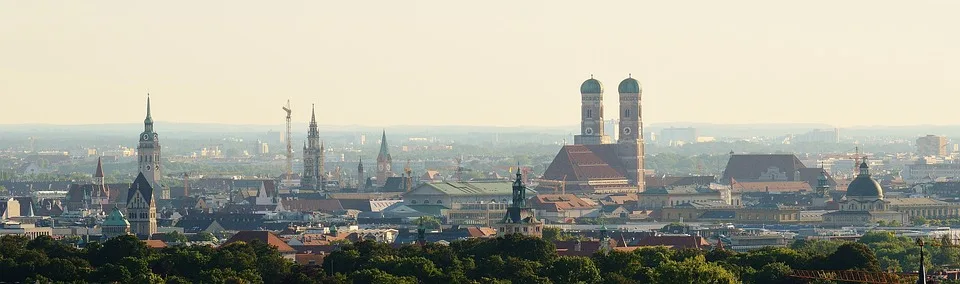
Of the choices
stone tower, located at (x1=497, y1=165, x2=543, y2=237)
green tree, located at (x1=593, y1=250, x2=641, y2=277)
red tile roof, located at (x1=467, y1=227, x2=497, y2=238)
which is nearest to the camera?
green tree, located at (x1=593, y1=250, x2=641, y2=277)

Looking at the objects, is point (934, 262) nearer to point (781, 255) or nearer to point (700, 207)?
point (781, 255)

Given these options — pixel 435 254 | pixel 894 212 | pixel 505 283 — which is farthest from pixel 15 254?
pixel 894 212

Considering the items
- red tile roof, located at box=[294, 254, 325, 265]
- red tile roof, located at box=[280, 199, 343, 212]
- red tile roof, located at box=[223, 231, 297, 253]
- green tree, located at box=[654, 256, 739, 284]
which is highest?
green tree, located at box=[654, 256, 739, 284]

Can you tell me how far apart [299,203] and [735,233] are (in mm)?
53582

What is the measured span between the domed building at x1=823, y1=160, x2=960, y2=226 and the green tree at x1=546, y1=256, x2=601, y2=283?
234ft

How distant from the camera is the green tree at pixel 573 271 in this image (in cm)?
8825

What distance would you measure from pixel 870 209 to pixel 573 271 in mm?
80455

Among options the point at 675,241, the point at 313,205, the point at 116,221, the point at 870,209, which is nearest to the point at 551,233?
the point at 675,241

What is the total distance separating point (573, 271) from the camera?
89938 millimetres

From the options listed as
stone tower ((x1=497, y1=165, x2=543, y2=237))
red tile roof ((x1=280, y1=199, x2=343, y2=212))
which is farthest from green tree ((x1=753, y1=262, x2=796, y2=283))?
red tile roof ((x1=280, y1=199, x2=343, y2=212))

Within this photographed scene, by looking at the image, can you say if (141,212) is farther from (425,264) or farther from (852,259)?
(852,259)

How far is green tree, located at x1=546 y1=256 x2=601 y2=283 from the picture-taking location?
88250 millimetres

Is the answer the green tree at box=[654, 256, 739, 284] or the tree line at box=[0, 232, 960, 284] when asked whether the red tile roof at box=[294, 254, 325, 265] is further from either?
the green tree at box=[654, 256, 739, 284]

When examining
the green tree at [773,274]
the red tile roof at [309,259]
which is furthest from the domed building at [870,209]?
the green tree at [773,274]
